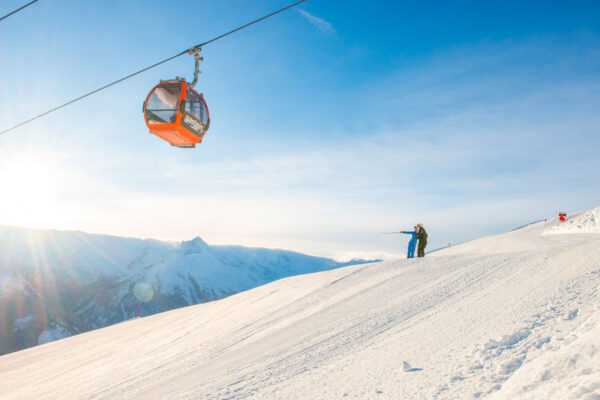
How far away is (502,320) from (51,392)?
35.1 ft

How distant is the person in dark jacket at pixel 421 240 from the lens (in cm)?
1455

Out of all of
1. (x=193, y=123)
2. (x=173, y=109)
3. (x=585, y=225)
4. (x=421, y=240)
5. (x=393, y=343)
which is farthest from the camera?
(x=585, y=225)

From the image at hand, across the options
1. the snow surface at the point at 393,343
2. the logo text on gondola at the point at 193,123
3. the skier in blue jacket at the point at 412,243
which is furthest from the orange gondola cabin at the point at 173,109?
the skier in blue jacket at the point at 412,243

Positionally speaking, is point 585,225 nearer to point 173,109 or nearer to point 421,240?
point 421,240

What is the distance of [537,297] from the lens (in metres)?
6.37

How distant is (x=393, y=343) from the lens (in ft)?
19.1

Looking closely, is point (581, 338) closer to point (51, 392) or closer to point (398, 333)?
point (398, 333)

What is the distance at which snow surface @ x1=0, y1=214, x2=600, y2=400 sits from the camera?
4.21m

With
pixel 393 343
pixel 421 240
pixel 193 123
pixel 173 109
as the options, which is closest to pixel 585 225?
pixel 421 240

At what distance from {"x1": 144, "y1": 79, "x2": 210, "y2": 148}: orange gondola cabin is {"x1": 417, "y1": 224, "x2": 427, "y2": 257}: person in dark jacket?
993 cm

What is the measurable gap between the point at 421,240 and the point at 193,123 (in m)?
10.2

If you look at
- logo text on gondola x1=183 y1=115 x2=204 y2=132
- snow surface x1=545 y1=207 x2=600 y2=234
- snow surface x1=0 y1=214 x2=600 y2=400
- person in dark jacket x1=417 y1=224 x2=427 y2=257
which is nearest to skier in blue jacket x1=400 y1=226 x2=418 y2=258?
person in dark jacket x1=417 y1=224 x2=427 y2=257

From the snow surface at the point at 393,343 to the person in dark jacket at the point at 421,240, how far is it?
2575 mm

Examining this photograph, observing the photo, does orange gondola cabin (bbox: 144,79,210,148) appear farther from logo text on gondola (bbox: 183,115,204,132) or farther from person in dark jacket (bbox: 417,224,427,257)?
person in dark jacket (bbox: 417,224,427,257)
